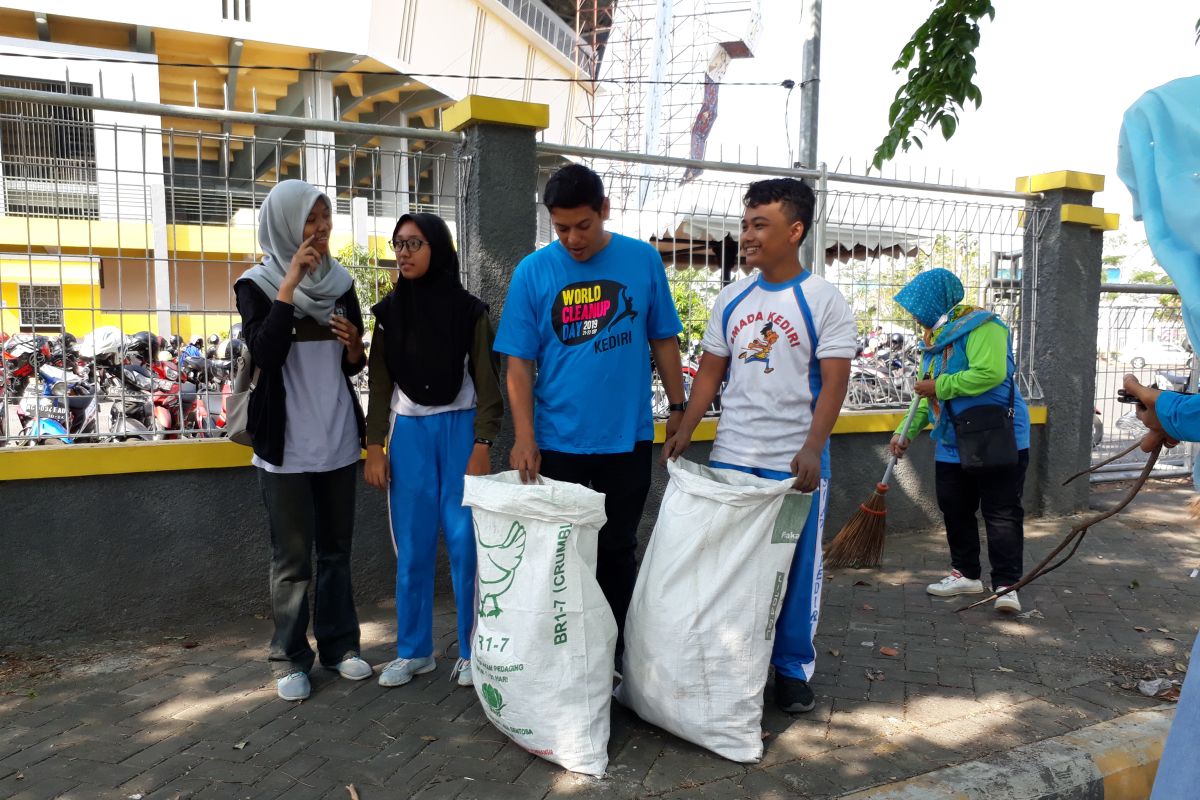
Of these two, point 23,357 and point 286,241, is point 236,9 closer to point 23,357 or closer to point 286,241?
point 23,357

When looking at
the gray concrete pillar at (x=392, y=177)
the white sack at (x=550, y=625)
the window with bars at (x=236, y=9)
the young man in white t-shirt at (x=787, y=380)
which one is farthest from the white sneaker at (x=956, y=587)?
the window with bars at (x=236, y=9)

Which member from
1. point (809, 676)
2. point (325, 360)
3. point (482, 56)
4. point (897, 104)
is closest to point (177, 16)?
point (482, 56)

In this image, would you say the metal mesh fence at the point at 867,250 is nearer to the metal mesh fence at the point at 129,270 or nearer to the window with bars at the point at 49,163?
the metal mesh fence at the point at 129,270

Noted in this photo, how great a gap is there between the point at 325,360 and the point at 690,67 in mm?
36523

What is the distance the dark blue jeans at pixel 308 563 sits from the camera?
3307 mm

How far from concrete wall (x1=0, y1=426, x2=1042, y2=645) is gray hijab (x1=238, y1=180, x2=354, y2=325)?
1.21 m

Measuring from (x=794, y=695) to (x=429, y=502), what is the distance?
4.96 ft

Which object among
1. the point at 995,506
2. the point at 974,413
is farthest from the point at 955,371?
the point at 995,506

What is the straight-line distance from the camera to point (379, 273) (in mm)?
4469

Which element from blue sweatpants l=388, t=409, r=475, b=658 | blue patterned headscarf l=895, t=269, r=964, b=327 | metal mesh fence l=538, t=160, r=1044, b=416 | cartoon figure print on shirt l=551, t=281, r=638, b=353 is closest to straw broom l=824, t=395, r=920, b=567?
blue patterned headscarf l=895, t=269, r=964, b=327

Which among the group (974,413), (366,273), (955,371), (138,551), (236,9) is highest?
(236,9)

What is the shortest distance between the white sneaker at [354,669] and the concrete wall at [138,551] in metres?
0.88

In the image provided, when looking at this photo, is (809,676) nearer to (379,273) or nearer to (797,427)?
(797,427)

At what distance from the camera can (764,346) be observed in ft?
10.5
